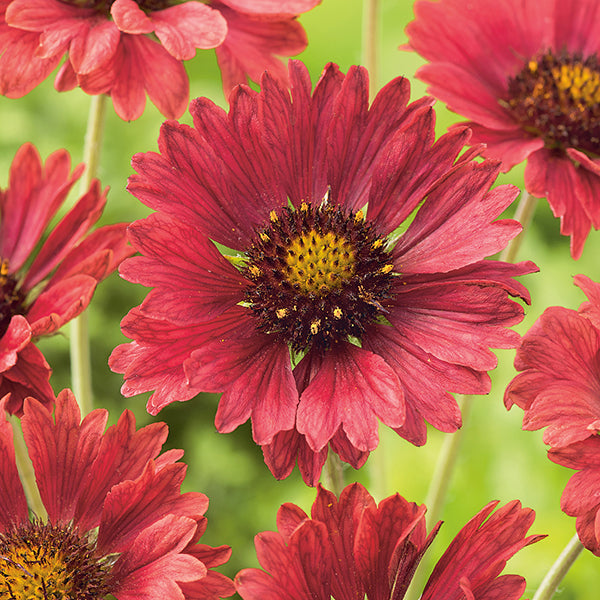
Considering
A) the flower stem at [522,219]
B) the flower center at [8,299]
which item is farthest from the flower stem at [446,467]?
the flower center at [8,299]

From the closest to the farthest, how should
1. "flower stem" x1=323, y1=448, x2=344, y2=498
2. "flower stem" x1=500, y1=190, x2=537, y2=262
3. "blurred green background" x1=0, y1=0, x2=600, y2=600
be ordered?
"flower stem" x1=323, y1=448, x2=344, y2=498, "flower stem" x1=500, y1=190, x2=537, y2=262, "blurred green background" x1=0, y1=0, x2=600, y2=600

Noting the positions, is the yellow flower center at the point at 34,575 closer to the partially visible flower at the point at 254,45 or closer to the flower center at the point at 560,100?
the partially visible flower at the point at 254,45

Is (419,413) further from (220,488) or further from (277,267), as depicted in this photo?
(220,488)

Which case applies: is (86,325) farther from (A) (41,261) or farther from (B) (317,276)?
(B) (317,276)

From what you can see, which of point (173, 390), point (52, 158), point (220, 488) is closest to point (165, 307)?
point (173, 390)

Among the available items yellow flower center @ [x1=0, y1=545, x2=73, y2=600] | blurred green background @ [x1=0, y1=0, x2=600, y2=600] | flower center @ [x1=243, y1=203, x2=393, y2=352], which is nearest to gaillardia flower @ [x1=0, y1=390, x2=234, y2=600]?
yellow flower center @ [x1=0, y1=545, x2=73, y2=600]

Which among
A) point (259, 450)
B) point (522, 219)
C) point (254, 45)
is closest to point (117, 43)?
point (254, 45)

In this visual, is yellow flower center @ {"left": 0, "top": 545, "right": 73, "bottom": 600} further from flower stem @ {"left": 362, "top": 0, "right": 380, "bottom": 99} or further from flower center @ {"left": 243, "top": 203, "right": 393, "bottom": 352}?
flower stem @ {"left": 362, "top": 0, "right": 380, "bottom": 99}
